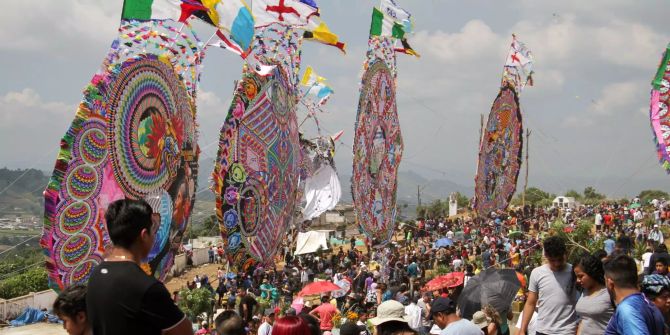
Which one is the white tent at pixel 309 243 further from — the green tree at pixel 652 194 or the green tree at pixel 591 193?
the green tree at pixel 591 193

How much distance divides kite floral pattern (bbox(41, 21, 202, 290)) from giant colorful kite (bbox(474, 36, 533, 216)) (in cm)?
1233

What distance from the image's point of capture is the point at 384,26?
51.2 ft

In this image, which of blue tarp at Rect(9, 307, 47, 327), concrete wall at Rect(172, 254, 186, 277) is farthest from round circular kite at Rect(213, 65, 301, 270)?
concrete wall at Rect(172, 254, 186, 277)

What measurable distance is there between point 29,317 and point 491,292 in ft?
53.8

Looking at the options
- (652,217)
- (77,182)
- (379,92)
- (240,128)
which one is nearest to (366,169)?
(379,92)

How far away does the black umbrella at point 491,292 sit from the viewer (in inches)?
284

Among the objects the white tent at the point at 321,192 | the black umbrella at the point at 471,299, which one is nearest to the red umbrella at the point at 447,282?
the black umbrella at the point at 471,299

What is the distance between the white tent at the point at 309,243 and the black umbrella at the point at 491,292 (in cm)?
1779

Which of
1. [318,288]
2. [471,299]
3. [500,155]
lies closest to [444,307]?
[471,299]

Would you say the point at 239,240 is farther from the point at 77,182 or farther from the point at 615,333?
the point at 615,333

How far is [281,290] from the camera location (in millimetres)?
16078

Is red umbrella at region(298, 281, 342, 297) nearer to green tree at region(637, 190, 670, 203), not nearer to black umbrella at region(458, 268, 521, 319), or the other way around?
black umbrella at region(458, 268, 521, 319)

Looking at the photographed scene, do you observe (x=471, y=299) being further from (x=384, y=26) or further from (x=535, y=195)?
(x=535, y=195)

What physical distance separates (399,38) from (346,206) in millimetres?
35998
